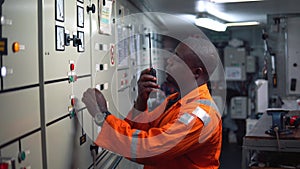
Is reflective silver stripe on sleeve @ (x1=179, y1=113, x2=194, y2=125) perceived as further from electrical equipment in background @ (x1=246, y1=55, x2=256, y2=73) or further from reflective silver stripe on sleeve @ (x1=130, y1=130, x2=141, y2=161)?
electrical equipment in background @ (x1=246, y1=55, x2=256, y2=73)

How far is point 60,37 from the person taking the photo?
1.71 meters

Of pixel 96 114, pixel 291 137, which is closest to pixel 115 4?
pixel 96 114

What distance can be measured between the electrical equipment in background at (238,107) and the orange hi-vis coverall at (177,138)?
5.91m

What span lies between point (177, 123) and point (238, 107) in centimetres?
630

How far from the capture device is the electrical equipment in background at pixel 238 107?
7598 millimetres

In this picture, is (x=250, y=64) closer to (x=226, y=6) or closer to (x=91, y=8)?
(x=226, y=6)

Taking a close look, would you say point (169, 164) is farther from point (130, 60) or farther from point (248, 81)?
point (248, 81)

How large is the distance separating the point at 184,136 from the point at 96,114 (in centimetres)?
46

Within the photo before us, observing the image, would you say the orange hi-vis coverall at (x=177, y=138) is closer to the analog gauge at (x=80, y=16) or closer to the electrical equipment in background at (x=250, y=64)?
the analog gauge at (x=80, y=16)

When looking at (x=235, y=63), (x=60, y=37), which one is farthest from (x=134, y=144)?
(x=235, y=63)

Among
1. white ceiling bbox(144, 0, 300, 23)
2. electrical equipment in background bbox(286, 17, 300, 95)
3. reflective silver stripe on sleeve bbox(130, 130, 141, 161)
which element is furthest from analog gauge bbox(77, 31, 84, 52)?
electrical equipment in background bbox(286, 17, 300, 95)

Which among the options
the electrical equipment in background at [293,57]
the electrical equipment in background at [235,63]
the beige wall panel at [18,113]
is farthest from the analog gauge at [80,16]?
the electrical equipment in background at [235,63]

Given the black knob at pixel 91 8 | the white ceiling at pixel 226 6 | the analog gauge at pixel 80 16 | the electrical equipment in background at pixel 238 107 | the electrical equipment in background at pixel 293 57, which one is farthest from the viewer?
the electrical equipment in background at pixel 238 107

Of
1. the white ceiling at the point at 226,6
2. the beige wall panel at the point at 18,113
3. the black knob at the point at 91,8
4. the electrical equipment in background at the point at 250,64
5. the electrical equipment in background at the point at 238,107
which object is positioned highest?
the white ceiling at the point at 226,6
